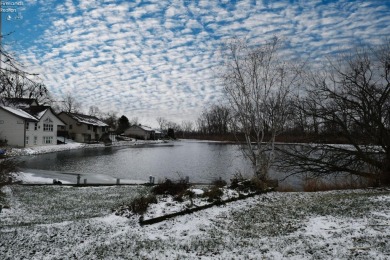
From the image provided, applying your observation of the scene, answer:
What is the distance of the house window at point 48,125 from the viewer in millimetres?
52031

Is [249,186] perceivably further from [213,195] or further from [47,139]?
[47,139]

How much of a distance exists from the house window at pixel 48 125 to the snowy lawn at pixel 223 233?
47663mm

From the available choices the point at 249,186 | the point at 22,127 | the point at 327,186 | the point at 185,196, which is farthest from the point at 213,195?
the point at 22,127

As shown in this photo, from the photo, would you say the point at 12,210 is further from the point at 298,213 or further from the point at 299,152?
the point at 299,152

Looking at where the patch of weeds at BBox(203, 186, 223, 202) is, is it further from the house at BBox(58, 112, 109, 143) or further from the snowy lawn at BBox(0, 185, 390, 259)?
the house at BBox(58, 112, 109, 143)

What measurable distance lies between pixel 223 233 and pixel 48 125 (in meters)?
54.9

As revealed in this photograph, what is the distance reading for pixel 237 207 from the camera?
9.23m

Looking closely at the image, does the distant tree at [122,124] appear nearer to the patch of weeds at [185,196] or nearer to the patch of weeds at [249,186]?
the patch of weeds at [249,186]

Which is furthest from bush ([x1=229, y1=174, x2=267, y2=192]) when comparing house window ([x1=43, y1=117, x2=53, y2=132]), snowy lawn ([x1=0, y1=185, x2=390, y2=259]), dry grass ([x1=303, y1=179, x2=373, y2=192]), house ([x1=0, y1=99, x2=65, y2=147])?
house window ([x1=43, y1=117, x2=53, y2=132])

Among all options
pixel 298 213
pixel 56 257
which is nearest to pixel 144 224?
pixel 56 257

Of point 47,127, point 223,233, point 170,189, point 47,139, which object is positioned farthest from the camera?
point 47,127

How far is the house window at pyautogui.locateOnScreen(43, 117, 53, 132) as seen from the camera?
52031 mm

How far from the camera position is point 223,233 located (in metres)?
6.77

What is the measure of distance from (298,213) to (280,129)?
26.6 feet
